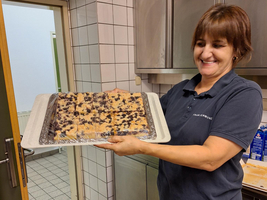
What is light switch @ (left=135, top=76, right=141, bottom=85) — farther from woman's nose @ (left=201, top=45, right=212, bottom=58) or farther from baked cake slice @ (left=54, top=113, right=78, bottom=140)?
woman's nose @ (left=201, top=45, right=212, bottom=58)

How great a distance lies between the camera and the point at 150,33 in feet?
6.17

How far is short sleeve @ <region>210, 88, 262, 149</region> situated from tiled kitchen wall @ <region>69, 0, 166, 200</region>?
1204mm

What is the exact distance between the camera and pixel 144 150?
2.78 ft

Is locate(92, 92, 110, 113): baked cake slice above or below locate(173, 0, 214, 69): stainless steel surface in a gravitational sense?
below

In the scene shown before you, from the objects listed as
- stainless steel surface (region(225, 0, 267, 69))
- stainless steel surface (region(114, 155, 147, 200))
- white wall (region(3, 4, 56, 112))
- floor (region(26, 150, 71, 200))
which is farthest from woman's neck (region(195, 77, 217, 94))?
white wall (region(3, 4, 56, 112))

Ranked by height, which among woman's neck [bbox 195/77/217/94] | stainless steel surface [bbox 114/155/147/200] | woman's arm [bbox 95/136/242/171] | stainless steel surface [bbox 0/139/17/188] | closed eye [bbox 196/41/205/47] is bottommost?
stainless steel surface [bbox 114/155/147/200]

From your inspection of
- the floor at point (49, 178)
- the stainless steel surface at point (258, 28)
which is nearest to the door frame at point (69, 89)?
the floor at point (49, 178)

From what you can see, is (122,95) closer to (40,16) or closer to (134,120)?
(134,120)

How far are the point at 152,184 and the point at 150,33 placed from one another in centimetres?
126

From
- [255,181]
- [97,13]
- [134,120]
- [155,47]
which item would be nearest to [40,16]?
[97,13]

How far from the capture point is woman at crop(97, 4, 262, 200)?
79 cm

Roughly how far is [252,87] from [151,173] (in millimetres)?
1062

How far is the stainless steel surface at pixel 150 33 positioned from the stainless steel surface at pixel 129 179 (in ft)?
2.90

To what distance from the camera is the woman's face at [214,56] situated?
0.90m
